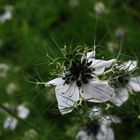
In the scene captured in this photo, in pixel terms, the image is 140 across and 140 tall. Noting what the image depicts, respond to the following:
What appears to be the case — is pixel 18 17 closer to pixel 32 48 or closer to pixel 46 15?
pixel 46 15

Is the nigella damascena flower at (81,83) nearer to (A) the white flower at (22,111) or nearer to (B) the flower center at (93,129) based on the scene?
(B) the flower center at (93,129)

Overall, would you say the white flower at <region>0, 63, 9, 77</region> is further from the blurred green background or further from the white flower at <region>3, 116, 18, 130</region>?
the white flower at <region>3, 116, 18, 130</region>

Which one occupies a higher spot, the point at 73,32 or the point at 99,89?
the point at 99,89

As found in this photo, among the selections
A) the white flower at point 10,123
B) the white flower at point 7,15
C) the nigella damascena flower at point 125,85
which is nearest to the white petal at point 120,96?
the nigella damascena flower at point 125,85

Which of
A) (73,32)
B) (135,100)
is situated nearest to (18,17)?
(73,32)

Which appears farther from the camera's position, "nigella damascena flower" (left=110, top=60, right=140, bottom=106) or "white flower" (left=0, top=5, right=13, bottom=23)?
"white flower" (left=0, top=5, right=13, bottom=23)

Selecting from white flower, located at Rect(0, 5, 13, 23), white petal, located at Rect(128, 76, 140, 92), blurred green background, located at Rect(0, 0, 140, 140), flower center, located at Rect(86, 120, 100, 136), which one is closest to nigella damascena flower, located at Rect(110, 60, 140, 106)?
white petal, located at Rect(128, 76, 140, 92)

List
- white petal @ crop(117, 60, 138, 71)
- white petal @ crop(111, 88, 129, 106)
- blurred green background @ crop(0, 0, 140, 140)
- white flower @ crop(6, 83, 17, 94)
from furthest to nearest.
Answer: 1. white flower @ crop(6, 83, 17, 94)
2. blurred green background @ crop(0, 0, 140, 140)
3. white petal @ crop(111, 88, 129, 106)
4. white petal @ crop(117, 60, 138, 71)
